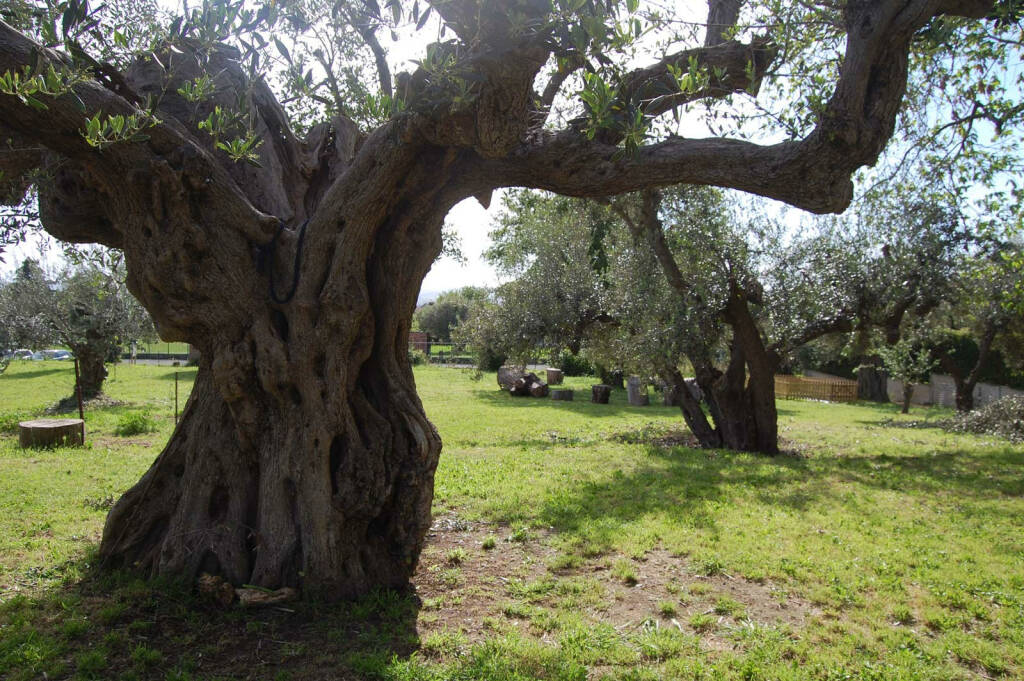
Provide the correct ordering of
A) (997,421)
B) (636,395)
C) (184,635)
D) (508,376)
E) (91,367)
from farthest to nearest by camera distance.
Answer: (508,376) → (636,395) → (91,367) → (997,421) → (184,635)

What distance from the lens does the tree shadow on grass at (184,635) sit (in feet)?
12.5

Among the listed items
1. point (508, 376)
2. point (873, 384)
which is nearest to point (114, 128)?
point (508, 376)

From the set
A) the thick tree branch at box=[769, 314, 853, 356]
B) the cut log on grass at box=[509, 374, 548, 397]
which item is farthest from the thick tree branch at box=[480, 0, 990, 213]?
the cut log on grass at box=[509, 374, 548, 397]

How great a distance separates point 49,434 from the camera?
11172mm

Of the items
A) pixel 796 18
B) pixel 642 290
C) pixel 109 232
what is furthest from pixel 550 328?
pixel 109 232

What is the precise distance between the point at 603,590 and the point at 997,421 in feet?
52.4

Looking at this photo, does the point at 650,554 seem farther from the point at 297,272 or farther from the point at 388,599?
the point at 297,272

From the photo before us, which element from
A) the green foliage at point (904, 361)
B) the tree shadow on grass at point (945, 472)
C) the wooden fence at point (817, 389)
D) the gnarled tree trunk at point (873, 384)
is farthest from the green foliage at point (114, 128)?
the gnarled tree trunk at point (873, 384)

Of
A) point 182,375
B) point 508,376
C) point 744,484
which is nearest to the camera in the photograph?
point 744,484

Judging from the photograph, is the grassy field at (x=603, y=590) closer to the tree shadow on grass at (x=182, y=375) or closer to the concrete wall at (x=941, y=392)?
the concrete wall at (x=941, y=392)

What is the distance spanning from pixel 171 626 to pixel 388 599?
140 centimetres

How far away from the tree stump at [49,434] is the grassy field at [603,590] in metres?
0.82

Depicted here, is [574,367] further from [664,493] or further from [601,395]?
[664,493]

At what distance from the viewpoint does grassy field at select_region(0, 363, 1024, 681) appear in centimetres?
395
